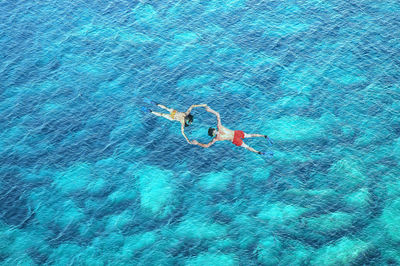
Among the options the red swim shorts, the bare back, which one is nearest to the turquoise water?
the red swim shorts

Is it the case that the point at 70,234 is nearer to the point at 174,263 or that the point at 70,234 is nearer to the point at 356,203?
the point at 174,263

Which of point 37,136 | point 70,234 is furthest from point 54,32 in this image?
point 70,234

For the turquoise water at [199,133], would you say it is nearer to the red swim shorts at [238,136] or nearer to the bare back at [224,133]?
the red swim shorts at [238,136]

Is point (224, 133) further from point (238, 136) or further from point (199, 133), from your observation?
point (199, 133)

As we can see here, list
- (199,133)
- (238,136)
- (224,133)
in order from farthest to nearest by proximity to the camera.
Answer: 1. (199,133)
2. (224,133)
3. (238,136)

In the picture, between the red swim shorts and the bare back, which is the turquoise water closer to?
the red swim shorts

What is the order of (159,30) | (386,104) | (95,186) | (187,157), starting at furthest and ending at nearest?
(159,30) < (386,104) < (187,157) < (95,186)

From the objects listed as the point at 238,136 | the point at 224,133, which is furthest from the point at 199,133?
the point at 238,136

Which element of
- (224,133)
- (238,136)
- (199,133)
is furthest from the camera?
(199,133)
